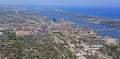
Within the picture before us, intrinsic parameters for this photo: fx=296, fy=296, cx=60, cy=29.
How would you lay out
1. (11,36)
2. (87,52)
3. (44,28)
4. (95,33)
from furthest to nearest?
1. (44,28)
2. (95,33)
3. (11,36)
4. (87,52)

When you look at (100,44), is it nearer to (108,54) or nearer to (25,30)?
(108,54)

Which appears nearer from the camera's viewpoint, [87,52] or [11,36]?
[87,52]

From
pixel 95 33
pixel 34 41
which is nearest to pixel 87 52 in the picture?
pixel 34 41

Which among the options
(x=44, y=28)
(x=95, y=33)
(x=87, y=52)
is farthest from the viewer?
(x=44, y=28)

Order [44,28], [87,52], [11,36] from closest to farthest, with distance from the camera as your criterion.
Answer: [87,52], [11,36], [44,28]

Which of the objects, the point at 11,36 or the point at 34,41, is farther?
the point at 11,36

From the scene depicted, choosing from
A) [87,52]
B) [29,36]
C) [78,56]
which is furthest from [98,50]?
[29,36]

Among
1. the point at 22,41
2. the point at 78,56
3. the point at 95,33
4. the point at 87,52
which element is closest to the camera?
the point at 78,56

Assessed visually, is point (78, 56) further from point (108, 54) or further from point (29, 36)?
point (29, 36)
